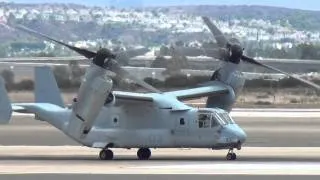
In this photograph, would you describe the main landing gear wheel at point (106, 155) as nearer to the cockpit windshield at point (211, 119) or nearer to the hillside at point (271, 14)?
the cockpit windshield at point (211, 119)

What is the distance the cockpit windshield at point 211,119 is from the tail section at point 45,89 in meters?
7.81

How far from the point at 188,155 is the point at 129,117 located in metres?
3.38

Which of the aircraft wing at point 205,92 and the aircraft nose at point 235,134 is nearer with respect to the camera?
the aircraft nose at point 235,134

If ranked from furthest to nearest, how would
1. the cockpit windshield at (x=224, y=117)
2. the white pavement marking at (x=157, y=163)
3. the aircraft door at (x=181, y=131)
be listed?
the aircraft door at (x=181, y=131) → the cockpit windshield at (x=224, y=117) → the white pavement marking at (x=157, y=163)

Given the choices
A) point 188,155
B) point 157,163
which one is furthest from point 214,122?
point 157,163

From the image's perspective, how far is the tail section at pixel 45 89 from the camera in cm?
3769

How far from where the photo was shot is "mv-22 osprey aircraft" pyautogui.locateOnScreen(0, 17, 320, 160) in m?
30.8

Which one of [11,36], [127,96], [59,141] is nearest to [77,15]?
[11,36]

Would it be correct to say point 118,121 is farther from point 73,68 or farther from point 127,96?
point 73,68

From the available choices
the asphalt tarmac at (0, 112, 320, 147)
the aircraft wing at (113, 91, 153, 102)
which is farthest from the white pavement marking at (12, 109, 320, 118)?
the aircraft wing at (113, 91, 153, 102)

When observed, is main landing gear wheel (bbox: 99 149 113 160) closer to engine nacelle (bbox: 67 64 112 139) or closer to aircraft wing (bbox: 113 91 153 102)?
aircraft wing (bbox: 113 91 153 102)

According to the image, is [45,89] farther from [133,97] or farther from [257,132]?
[257,132]

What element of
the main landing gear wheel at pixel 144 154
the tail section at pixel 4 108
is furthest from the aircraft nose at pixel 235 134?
the tail section at pixel 4 108

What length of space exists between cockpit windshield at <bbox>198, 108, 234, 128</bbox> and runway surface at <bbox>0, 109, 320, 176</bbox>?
1402 millimetres
